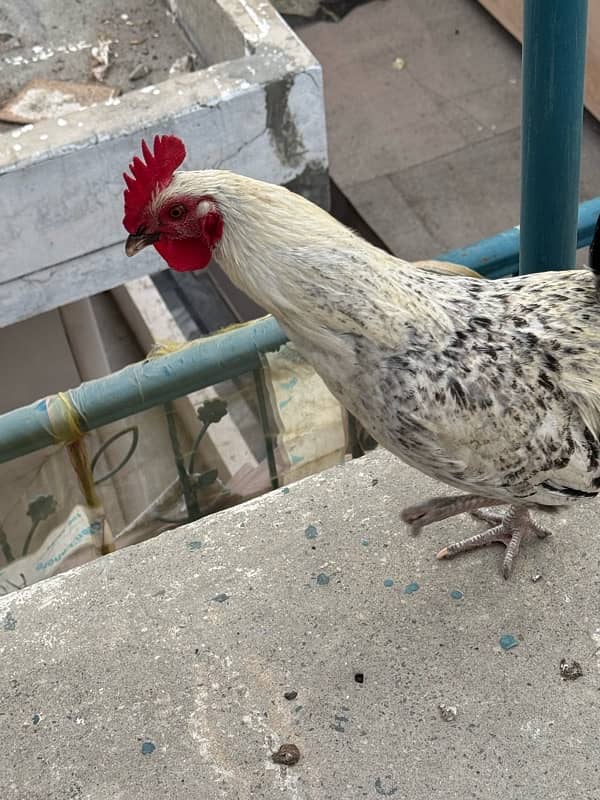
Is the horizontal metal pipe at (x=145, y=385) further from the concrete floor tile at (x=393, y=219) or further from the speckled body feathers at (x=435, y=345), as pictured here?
the concrete floor tile at (x=393, y=219)

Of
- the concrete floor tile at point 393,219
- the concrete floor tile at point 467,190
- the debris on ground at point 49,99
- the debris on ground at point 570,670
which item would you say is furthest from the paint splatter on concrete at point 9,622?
the concrete floor tile at point 467,190

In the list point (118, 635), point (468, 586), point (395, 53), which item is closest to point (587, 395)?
point (468, 586)

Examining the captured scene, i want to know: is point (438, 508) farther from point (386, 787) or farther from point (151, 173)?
point (151, 173)

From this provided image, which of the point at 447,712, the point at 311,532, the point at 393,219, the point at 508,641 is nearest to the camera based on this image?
the point at 447,712

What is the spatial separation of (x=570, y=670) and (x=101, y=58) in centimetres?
598

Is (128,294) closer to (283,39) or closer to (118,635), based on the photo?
(283,39)

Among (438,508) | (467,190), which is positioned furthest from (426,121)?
(438,508)

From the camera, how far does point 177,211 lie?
95.0 inches

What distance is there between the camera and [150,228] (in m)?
2.49

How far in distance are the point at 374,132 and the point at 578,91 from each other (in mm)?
8281

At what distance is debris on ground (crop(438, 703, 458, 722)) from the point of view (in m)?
2.81

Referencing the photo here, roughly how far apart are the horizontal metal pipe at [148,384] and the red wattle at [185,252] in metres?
0.54

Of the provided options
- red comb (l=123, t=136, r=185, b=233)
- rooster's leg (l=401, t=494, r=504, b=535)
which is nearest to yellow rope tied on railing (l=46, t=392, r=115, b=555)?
red comb (l=123, t=136, r=185, b=233)

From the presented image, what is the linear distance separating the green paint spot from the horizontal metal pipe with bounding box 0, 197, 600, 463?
1.85 feet
